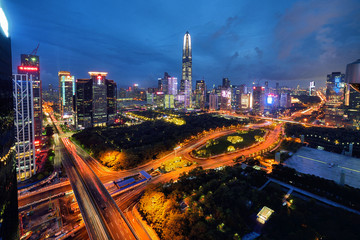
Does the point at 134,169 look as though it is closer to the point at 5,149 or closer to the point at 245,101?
the point at 5,149

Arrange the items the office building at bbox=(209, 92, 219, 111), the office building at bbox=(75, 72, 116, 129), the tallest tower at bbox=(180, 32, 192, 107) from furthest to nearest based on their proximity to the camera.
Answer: the tallest tower at bbox=(180, 32, 192, 107) → the office building at bbox=(209, 92, 219, 111) → the office building at bbox=(75, 72, 116, 129)

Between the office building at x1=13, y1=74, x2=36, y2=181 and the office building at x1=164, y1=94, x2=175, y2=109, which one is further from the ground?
the office building at x1=164, y1=94, x2=175, y2=109

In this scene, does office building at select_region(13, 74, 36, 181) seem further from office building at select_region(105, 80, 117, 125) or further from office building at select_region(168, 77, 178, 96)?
office building at select_region(168, 77, 178, 96)

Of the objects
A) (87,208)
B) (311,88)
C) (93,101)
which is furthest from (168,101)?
(311,88)

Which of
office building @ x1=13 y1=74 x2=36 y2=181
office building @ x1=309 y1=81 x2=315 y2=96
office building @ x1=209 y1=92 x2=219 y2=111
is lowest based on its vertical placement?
office building @ x1=13 y1=74 x2=36 y2=181

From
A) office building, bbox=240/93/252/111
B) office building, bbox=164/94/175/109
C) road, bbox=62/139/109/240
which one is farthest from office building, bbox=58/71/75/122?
office building, bbox=240/93/252/111

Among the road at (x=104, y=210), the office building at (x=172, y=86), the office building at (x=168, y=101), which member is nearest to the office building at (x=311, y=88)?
the office building at (x=168, y=101)

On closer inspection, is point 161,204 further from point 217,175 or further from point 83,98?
point 83,98
